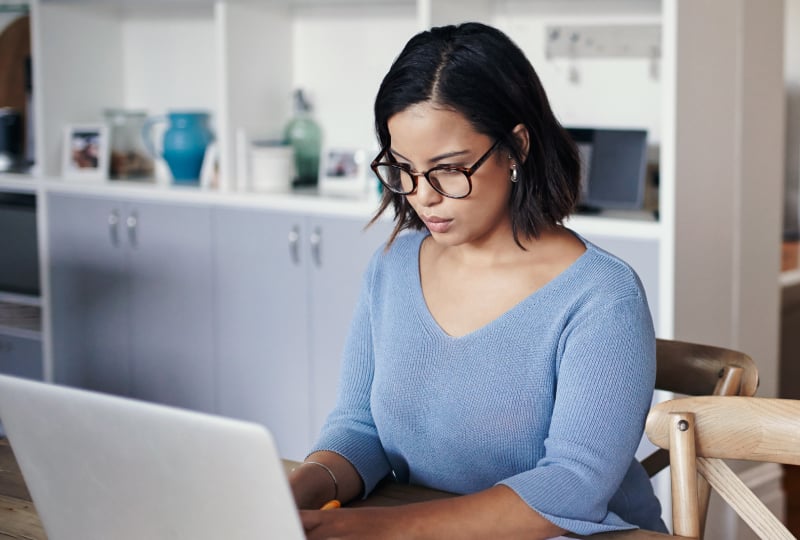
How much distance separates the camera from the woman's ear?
4.97 ft

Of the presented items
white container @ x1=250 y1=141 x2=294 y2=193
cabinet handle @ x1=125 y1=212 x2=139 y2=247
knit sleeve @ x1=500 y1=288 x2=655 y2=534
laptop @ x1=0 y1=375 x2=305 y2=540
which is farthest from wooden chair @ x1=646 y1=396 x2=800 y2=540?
cabinet handle @ x1=125 y1=212 x2=139 y2=247

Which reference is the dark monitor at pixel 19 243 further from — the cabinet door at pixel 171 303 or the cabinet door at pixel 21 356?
the cabinet door at pixel 171 303

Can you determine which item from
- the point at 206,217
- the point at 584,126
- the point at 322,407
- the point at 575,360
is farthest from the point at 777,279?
the point at 575,360

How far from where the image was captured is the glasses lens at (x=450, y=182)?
148 cm

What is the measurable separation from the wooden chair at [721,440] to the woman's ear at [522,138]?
1.28 feet

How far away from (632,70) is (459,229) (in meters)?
1.84

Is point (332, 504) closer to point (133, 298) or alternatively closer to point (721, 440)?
point (721, 440)

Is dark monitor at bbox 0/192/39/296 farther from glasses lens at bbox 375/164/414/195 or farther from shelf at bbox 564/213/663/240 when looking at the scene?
glasses lens at bbox 375/164/414/195

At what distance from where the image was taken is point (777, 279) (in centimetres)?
315

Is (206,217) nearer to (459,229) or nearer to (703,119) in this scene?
(703,119)

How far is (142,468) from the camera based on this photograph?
3.46 ft

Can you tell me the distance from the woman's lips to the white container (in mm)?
2055

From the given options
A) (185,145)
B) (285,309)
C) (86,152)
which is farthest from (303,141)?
(86,152)

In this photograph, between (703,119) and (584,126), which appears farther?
(584,126)
